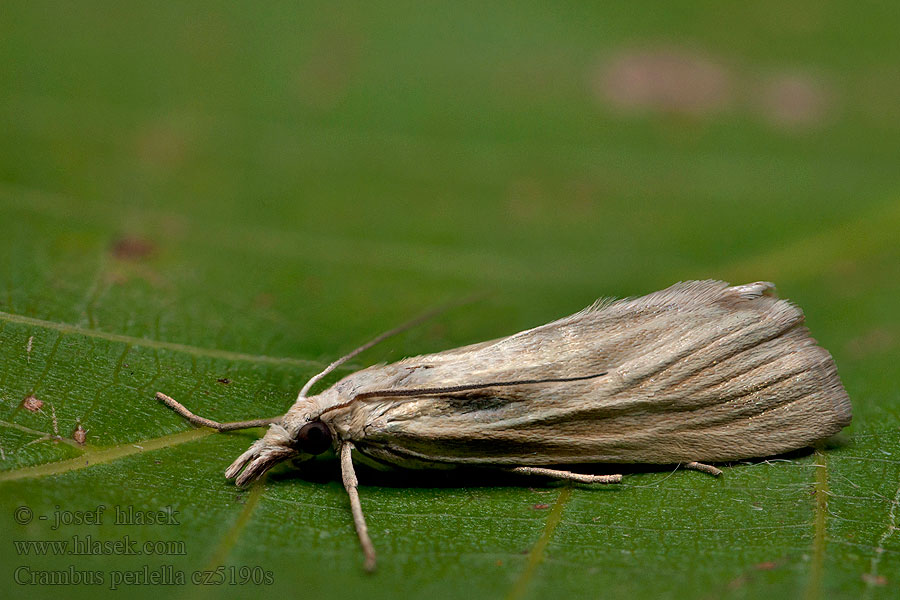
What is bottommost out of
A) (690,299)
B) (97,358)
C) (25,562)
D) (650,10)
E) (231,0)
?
(25,562)

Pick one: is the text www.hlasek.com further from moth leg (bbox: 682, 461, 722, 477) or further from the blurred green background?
moth leg (bbox: 682, 461, 722, 477)

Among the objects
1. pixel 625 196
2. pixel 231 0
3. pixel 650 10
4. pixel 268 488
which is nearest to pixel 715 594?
pixel 268 488

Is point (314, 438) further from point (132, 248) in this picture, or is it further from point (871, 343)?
point (871, 343)

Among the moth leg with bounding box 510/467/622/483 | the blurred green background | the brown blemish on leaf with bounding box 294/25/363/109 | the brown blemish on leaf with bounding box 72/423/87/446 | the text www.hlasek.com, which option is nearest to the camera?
the text www.hlasek.com

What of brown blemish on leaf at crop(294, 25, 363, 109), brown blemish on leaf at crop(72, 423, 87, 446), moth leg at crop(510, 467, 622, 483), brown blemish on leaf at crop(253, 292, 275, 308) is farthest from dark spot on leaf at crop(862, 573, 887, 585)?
brown blemish on leaf at crop(294, 25, 363, 109)

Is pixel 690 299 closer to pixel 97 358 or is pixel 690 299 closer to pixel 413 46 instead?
pixel 97 358

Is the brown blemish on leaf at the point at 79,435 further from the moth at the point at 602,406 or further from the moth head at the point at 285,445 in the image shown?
the moth head at the point at 285,445
